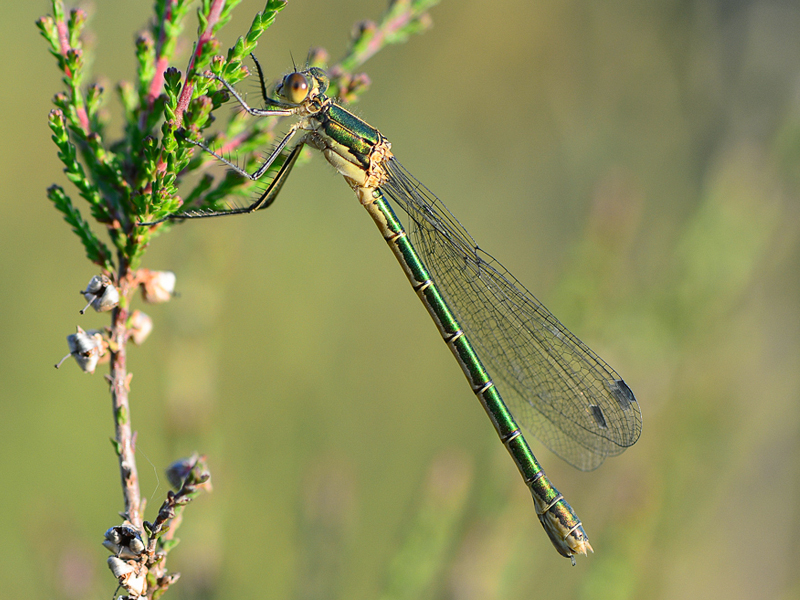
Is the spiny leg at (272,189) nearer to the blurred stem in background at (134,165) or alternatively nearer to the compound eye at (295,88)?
the compound eye at (295,88)

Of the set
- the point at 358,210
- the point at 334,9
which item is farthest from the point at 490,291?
the point at 334,9

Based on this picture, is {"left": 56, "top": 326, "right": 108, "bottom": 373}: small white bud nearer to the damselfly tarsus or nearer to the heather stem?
the heather stem

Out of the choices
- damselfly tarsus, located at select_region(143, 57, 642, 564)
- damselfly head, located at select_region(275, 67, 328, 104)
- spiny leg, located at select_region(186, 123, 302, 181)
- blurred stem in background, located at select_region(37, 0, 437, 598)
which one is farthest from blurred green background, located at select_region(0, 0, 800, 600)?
spiny leg, located at select_region(186, 123, 302, 181)

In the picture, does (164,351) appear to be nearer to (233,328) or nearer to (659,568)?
(233,328)

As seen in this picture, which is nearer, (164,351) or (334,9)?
(164,351)

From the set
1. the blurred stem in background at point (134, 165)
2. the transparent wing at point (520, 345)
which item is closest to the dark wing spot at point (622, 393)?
the transparent wing at point (520, 345)

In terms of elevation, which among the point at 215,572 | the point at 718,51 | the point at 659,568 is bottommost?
the point at 659,568
